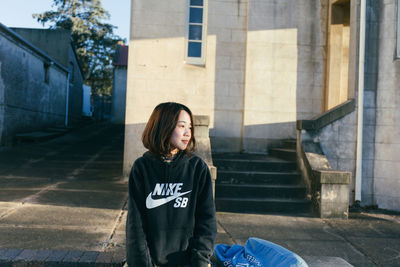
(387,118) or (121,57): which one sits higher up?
(121,57)

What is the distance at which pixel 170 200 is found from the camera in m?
2.24

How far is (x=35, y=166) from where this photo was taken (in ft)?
32.9

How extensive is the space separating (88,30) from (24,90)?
69.7 feet

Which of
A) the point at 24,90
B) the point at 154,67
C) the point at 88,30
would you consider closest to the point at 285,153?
the point at 154,67

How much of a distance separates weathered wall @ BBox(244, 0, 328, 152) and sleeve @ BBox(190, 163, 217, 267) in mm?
6216

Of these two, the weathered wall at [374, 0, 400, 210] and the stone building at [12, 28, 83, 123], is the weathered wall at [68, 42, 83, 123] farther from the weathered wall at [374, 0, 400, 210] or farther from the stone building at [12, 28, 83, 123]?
the weathered wall at [374, 0, 400, 210]

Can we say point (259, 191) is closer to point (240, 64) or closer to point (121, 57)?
point (240, 64)

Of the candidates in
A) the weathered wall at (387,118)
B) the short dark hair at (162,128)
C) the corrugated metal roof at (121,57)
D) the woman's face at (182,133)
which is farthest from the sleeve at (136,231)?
the corrugated metal roof at (121,57)

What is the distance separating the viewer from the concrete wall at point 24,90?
13844mm

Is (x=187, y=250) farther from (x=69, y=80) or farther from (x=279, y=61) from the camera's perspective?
(x=69, y=80)

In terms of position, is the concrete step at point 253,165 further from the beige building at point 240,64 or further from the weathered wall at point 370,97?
the weathered wall at point 370,97

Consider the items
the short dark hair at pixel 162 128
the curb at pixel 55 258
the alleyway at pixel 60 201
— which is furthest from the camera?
the alleyway at pixel 60 201

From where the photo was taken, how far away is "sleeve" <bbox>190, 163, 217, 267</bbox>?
215 centimetres

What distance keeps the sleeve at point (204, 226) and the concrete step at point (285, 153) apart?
5.45 metres
